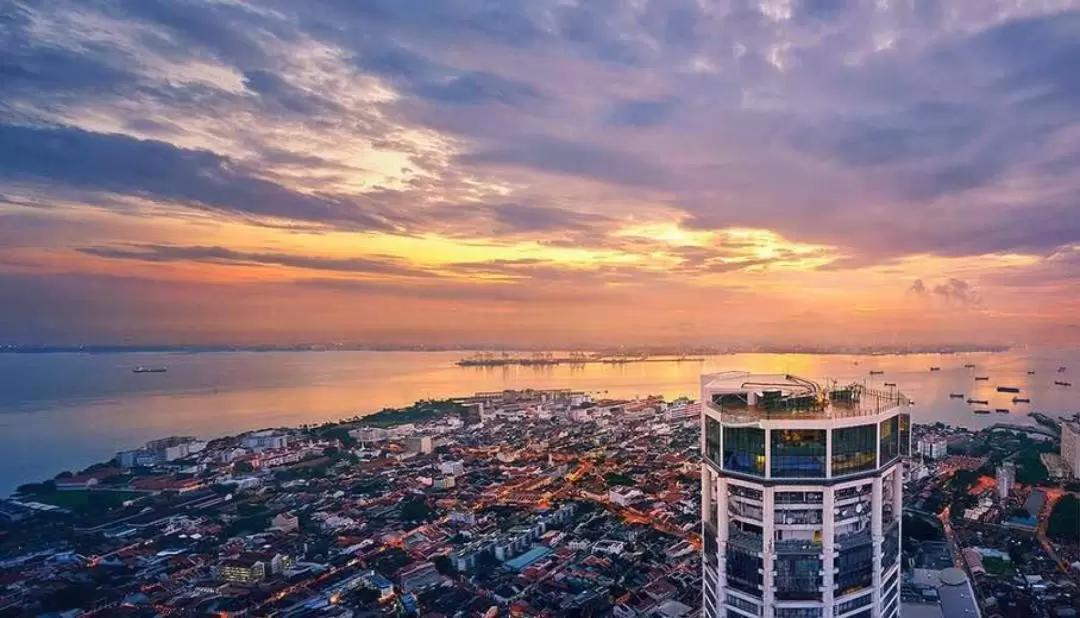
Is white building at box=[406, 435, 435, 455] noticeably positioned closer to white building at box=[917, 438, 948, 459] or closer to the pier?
white building at box=[917, 438, 948, 459]

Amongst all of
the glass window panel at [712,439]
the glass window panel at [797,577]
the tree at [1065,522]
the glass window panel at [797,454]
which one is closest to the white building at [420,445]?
the glass window panel at [712,439]

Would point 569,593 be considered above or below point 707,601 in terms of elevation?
below

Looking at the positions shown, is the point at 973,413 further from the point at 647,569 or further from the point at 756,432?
the point at 756,432

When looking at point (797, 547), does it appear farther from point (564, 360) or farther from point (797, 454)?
point (564, 360)

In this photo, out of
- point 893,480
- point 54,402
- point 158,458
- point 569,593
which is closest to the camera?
point 893,480

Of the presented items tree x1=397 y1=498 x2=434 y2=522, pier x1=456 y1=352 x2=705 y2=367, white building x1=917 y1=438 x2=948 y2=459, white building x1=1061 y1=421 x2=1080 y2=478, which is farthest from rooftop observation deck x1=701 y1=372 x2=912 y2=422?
pier x1=456 y1=352 x2=705 y2=367

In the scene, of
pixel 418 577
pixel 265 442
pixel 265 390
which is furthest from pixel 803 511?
pixel 265 390

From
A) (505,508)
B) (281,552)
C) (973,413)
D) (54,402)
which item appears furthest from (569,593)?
(54,402)
